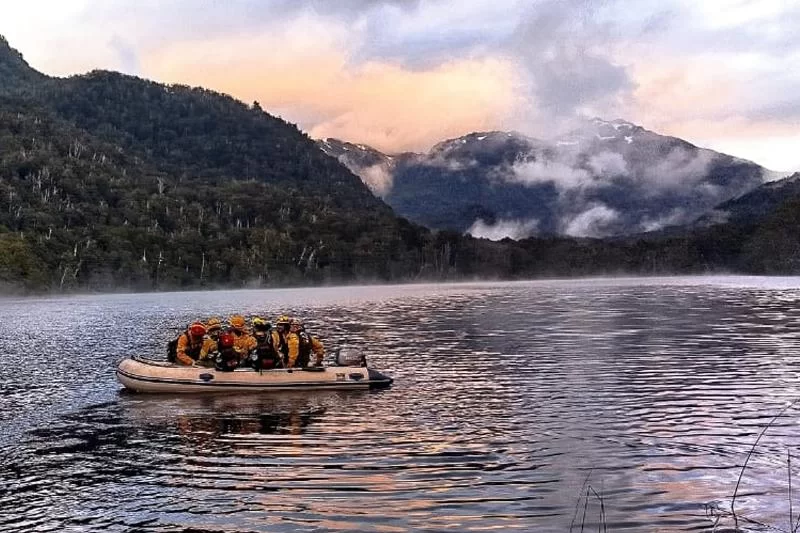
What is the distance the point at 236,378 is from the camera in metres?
29.4

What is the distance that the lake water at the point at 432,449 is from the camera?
599 inches

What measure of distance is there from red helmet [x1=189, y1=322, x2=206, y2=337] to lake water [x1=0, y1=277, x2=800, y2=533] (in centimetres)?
251

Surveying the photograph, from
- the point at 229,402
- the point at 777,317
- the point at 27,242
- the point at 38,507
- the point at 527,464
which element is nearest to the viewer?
the point at 38,507

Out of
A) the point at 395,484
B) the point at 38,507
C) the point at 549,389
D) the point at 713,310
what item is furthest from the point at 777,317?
the point at 38,507

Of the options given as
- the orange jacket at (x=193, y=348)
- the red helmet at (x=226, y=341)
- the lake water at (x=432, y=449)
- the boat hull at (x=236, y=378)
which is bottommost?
the lake water at (x=432, y=449)

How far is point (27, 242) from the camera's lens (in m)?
151

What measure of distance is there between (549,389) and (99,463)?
15823 mm

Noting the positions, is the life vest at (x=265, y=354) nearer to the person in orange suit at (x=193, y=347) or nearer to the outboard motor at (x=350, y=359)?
the person in orange suit at (x=193, y=347)

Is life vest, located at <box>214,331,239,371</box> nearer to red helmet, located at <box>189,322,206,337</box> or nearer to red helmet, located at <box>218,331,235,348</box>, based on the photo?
red helmet, located at <box>218,331,235,348</box>

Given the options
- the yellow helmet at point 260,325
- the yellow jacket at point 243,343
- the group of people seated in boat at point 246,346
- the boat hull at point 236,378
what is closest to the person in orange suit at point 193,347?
the group of people seated in boat at point 246,346

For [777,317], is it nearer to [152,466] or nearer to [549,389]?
[549,389]

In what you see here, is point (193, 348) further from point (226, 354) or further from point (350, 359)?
point (350, 359)

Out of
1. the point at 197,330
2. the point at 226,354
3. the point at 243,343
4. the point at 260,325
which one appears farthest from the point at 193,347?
the point at 260,325

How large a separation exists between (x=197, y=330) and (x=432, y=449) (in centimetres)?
1327
